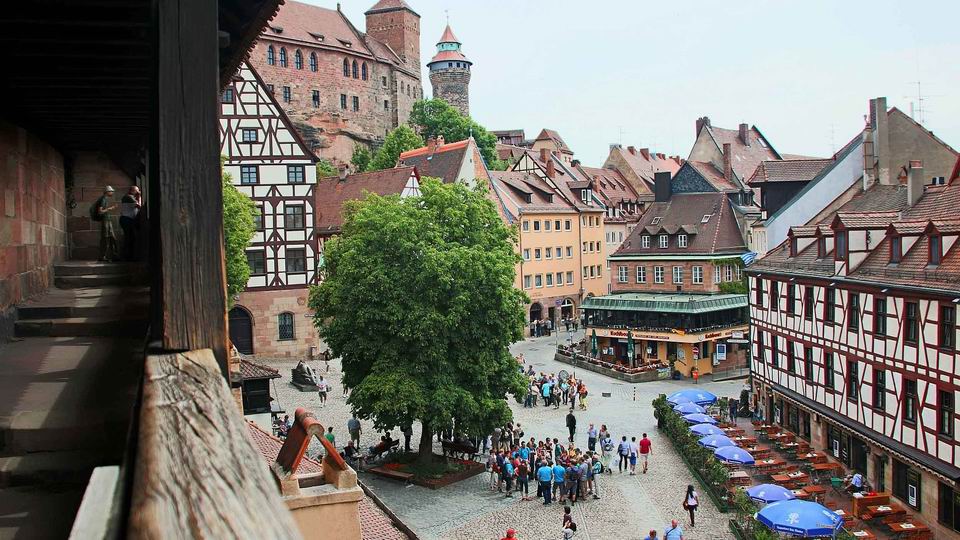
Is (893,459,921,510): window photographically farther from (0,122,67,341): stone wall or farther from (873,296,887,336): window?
(0,122,67,341): stone wall

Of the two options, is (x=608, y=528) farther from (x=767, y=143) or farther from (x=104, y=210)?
(x=767, y=143)

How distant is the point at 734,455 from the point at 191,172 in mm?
24222

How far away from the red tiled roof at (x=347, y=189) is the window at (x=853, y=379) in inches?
1070

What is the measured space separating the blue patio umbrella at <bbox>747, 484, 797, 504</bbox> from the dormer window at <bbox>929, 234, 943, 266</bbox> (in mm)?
6598

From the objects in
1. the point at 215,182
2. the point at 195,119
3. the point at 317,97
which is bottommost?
the point at 215,182

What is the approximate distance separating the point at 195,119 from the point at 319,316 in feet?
85.9

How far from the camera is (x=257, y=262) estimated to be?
41031 millimetres

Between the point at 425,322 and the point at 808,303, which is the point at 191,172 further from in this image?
the point at 808,303

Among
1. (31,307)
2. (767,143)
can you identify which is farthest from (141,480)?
(767,143)

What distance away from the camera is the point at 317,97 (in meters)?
83.0

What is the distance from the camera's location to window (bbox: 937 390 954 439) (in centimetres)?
2033

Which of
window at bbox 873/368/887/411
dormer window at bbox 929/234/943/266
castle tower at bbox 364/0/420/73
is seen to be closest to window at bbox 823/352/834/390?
window at bbox 873/368/887/411

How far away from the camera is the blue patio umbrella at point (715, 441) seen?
26.5 m

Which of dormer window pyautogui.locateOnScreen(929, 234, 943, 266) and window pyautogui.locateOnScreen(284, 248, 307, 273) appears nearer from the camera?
dormer window pyautogui.locateOnScreen(929, 234, 943, 266)
